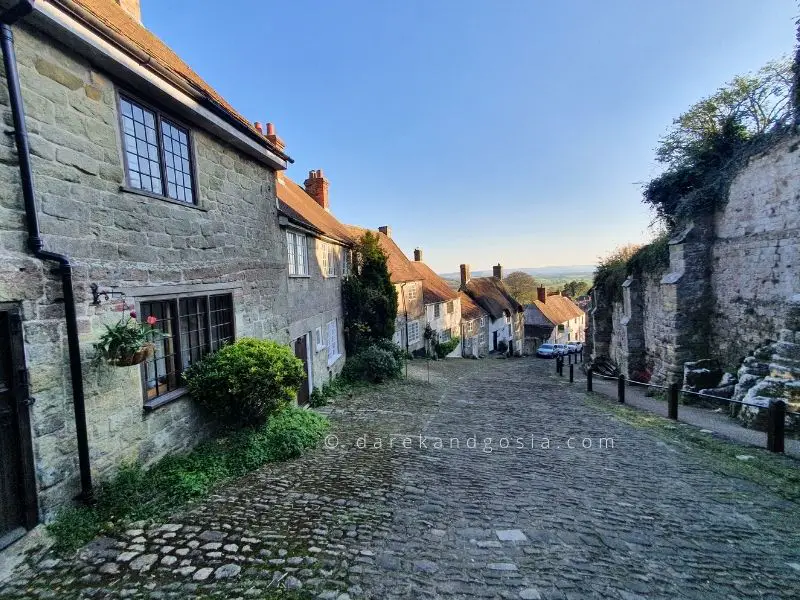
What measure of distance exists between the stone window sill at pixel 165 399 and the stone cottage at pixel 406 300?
16.3 meters

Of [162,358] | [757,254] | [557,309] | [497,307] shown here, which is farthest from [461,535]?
[557,309]

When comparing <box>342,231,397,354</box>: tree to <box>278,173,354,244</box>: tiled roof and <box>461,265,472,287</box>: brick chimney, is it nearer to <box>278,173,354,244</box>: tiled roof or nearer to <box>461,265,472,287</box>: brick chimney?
<box>278,173,354,244</box>: tiled roof

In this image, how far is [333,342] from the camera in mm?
14719

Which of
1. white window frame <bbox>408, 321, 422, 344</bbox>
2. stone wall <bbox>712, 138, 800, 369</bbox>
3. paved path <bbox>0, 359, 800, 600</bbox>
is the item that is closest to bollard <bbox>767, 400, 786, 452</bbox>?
paved path <bbox>0, 359, 800, 600</bbox>

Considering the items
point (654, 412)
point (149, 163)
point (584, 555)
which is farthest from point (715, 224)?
point (149, 163)

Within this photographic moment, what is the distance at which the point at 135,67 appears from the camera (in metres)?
5.05

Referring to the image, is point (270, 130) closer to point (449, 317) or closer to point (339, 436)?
point (339, 436)

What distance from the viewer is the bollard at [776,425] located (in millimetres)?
7055

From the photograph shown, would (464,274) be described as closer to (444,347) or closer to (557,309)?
(444,347)

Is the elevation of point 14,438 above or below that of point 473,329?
above

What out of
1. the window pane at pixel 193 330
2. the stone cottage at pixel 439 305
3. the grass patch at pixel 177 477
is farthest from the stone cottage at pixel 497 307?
the window pane at pixel 193 330

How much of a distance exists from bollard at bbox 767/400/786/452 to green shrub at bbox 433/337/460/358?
71.4 feet

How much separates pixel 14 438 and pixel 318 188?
Answer: 16.5 m

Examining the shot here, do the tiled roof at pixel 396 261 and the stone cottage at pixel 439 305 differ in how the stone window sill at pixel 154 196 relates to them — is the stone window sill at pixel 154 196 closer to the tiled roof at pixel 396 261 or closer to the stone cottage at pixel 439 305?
the tiled roof at pixel 396 261
